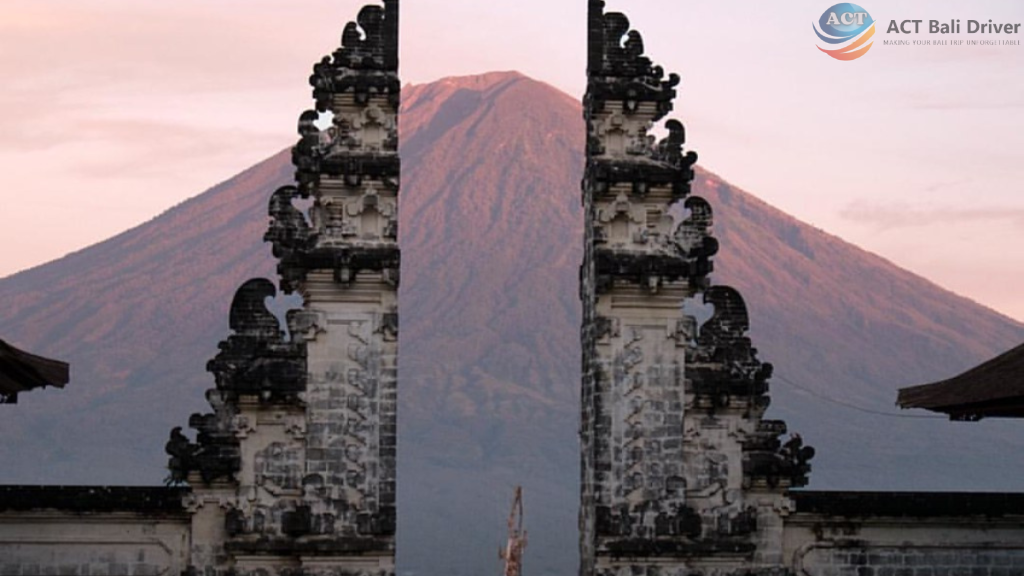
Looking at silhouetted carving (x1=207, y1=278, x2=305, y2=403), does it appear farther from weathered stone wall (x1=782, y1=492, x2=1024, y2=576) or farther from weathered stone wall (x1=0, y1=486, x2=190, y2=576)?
weathered stone wall (x1=782, y1=492, x2=1024, y2=576)

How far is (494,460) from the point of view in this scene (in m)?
177

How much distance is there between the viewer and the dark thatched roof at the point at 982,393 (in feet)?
84.1

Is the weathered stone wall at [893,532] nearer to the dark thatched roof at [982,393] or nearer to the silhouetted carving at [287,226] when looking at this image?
the dark thatched roof at [982,393]

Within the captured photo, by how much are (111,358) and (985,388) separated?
17794cm

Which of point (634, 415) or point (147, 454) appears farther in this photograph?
point (147, 454)

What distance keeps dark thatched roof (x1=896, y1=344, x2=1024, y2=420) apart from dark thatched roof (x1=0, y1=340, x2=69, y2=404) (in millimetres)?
10153

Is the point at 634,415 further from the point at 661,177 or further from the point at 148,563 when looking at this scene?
the point at 148,563

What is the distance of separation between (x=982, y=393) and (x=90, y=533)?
1055 centimetres

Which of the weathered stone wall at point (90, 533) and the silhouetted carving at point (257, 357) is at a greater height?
the silhouetted carving at point (257, 357)

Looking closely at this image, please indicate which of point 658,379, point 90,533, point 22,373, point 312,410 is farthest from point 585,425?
point 22,373

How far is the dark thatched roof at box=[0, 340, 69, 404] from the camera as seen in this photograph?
960 inches

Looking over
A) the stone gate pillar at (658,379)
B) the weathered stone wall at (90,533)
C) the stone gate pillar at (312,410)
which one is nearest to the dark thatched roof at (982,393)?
the stone gate pillar at (658,379)

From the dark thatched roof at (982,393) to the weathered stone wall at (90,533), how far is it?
29.6 feet

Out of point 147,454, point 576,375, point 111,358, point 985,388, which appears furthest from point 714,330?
point 111,358
